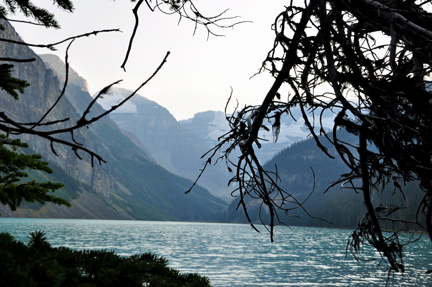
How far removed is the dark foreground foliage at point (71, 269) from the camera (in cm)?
140

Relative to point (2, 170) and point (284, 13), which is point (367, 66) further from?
point (2, 170)

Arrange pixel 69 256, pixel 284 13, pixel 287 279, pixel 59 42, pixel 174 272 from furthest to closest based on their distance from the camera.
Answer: pixel 287 279
pixel 284 13
pixel 174 272
pixel 69 256
pixel 59 42

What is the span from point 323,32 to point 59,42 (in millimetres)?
1927

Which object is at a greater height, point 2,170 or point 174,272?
point 2,170

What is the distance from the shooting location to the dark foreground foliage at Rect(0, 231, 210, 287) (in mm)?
1400

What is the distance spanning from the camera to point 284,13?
331 cm

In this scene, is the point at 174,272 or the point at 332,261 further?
the point at 332,261

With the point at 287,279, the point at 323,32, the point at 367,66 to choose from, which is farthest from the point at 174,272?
the point at 287,279

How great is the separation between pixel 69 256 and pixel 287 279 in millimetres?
40744

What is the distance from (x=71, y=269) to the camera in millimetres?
2115

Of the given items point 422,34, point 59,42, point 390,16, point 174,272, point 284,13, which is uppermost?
point 284,13

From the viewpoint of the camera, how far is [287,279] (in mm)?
39219

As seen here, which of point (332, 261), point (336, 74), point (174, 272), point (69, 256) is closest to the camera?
point (69, 256)

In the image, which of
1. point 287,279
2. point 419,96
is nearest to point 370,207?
point 419,96
